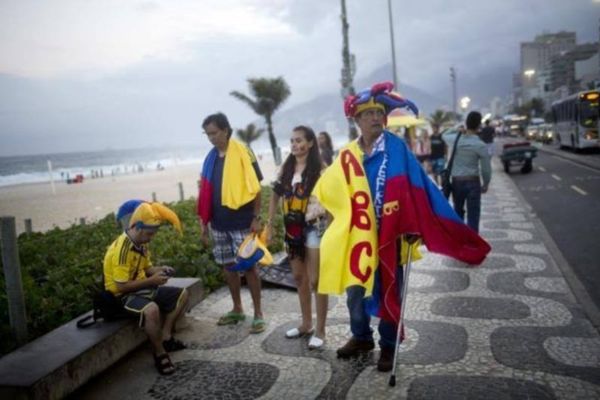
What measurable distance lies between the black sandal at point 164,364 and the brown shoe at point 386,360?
1743 mm

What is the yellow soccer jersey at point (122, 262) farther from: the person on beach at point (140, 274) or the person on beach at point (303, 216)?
the person on beach at point (303, 216)

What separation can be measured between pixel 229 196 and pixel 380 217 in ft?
5.72

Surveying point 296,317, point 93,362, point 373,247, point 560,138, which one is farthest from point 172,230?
point 560,138

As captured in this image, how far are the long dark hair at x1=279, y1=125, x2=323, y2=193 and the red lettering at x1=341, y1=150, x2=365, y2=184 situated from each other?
2.23 ft

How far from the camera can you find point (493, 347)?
3.94 meters

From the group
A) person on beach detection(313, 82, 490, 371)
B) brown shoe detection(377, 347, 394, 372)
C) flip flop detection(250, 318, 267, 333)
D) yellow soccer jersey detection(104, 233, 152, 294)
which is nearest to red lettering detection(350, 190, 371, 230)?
person on beach detection(313, 82, 490, 371)

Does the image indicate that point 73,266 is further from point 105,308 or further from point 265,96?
point 265,96

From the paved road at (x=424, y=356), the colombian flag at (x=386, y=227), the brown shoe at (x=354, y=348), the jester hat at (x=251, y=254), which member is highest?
the colombian flag at (x=386, y=227)

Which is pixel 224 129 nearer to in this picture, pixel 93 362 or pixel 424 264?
pixel 93 362

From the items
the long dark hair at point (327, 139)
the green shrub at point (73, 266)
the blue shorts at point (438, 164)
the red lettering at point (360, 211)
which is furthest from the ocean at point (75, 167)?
the red lettering at point (360, 211)

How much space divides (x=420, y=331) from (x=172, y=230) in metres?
5.81

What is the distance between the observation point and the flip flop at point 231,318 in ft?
16.2

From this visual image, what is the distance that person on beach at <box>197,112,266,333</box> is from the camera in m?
4.63

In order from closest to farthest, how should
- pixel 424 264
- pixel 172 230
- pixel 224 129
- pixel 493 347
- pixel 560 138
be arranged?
pixel 493 347, pixel 224 129, pixel 424 264, pixel 172 230, pixel 560 138
